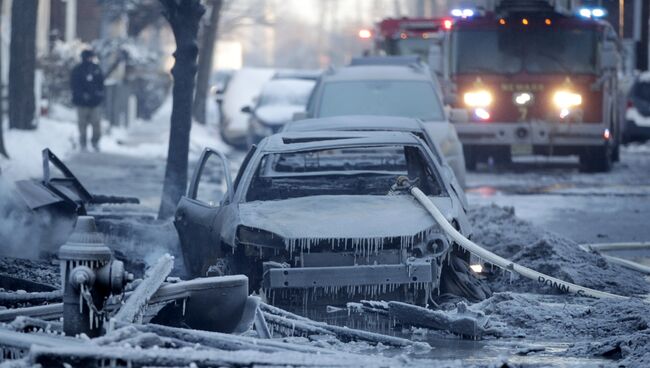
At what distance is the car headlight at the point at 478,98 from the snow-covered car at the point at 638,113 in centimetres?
900

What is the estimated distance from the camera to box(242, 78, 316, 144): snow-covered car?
89.5 feet

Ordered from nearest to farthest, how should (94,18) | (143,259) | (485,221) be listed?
(143,259) → (485,221) → (94,18)

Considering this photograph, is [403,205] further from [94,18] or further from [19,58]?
[94,18]

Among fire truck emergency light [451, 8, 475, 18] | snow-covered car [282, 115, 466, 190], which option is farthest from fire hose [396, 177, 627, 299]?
fire truck emergency light [451, 8, 475, 18]

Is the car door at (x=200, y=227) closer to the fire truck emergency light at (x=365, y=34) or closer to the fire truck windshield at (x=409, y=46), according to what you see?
the fire truck windshield at (x=409, y=46)

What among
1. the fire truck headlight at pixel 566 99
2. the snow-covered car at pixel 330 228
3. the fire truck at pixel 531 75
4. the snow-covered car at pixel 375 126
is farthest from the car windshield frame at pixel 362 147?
the fire truck headlight at pixel 566 99

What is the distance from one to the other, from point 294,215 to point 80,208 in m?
2.82

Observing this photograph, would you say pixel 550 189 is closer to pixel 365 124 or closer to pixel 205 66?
pixel 365 124

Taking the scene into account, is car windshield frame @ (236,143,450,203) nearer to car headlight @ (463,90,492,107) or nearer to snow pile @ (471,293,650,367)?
snow pile @ (471,293,650,367)

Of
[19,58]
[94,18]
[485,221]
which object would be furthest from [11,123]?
[94,18]

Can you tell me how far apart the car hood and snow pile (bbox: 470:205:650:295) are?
3.08ft

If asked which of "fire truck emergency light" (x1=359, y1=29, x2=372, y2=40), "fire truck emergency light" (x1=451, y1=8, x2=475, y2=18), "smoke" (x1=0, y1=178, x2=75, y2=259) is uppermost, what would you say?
"fire truck emergency light" (x1=451, y1=8, x2=475, y2=18)

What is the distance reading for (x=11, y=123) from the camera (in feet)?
84.2

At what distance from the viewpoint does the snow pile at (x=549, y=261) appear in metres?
10.4
